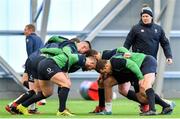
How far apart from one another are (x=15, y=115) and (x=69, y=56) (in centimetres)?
135

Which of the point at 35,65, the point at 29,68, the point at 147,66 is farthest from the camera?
the point at 29,68

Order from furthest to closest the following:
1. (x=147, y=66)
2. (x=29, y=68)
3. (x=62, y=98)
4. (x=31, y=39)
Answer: (x=31, y=39) → (x=29, y=68) → (x=147, y=66) → (x=62, y=98)

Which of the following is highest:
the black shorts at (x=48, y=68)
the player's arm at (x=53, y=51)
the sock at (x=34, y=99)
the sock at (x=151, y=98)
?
the player's arm at (x=53, y=51)

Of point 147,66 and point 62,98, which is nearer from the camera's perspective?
point 62,98

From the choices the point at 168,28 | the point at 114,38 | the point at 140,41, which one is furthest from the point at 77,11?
the point at 140,41

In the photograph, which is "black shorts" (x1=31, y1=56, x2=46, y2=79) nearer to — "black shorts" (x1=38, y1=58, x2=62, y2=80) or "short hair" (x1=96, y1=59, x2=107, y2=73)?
"black shorts" (x1=38, y1=58, x2=62, y2=80)

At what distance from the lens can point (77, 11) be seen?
68.9 ft

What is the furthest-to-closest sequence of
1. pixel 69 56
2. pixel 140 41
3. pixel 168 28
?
pixel 168 28 < pixel 140 41 < pixel 69 56

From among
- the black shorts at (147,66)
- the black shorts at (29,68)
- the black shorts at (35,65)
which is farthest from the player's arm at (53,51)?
the black shorts at (147,66)

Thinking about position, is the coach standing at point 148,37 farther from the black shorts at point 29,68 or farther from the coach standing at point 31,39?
the coach standing at point 31,39

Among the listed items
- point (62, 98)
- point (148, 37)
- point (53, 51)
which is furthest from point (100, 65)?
point (148, 37)

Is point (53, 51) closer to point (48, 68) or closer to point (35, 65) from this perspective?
point (48, 68)

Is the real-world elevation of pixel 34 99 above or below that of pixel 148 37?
below

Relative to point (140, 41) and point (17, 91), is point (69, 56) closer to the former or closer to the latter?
point (140, 41)
